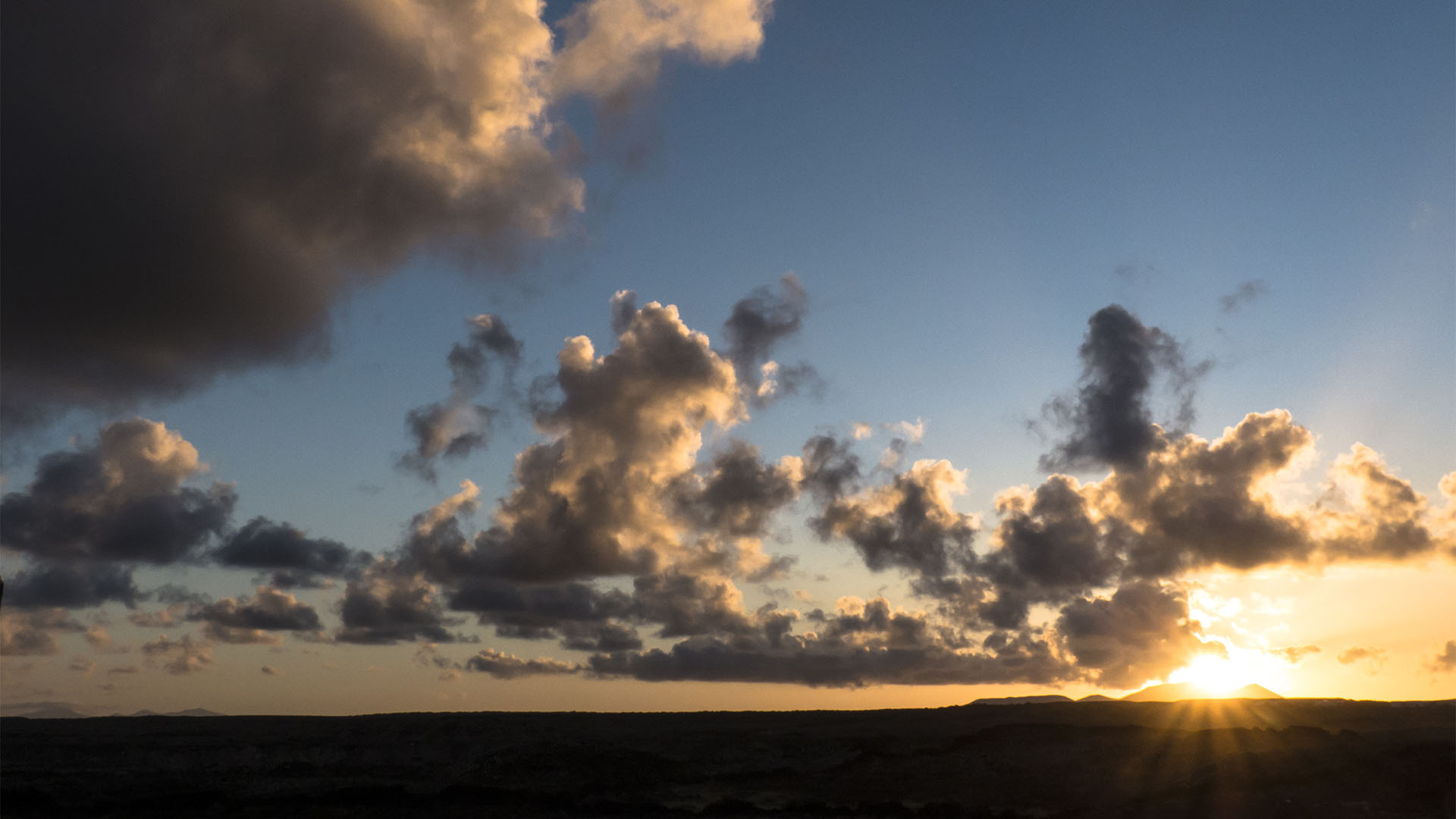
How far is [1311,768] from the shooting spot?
95.3 ft

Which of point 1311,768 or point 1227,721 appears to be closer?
point 1311,768

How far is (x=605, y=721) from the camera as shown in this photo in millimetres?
41719

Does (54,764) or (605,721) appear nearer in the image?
(54,764)

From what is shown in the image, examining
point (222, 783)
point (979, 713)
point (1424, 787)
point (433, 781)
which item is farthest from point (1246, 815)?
point (222, 783)

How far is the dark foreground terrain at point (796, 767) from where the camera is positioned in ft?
92.7

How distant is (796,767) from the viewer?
32.3 meters

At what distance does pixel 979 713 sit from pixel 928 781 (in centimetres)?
1009

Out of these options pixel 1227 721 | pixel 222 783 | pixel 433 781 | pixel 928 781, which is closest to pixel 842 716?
pixel 928 781

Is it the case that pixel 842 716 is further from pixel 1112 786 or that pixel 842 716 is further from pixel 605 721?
pixel 1112 786

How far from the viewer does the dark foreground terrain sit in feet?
92.7

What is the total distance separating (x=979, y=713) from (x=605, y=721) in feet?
50.6

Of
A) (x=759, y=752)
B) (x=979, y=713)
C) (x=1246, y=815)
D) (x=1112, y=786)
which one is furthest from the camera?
(x=979, y=713)

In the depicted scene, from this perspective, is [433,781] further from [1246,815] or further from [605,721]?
[1246,815]

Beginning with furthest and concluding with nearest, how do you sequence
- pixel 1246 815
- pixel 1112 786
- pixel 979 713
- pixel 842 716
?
pixel 842 716
pixel 979 713
pixel 1112 786
pixel 1246 815
